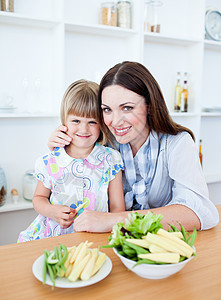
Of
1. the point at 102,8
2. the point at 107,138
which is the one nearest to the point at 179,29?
the point at 102,8

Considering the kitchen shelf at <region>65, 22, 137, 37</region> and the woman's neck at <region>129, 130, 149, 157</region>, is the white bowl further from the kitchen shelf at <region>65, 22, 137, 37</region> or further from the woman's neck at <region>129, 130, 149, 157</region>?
the kitchen shelf at <region>65, 22, 137, 37</region>

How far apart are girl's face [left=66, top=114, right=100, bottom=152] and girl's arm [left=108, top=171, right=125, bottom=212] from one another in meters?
0.21

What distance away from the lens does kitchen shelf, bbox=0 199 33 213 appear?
2210mm

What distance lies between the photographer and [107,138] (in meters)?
1.56

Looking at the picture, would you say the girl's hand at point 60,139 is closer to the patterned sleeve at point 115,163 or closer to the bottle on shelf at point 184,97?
the patterned sleeve at point 115,163

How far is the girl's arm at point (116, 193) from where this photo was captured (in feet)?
4.89

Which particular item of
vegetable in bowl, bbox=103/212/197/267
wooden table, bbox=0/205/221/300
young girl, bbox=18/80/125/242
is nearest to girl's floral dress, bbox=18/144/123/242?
young girl, bbox=18/80/125/242

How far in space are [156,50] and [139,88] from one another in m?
1.71

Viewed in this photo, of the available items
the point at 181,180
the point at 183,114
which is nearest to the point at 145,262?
the point at 181,180

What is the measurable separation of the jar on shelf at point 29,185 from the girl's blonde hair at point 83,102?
0.94 metres

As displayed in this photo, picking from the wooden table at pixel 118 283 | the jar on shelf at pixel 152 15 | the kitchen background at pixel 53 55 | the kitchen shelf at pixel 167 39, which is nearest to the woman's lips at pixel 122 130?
the wooden table at pixel 118 283

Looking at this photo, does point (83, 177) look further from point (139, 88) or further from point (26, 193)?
point (26, 193)

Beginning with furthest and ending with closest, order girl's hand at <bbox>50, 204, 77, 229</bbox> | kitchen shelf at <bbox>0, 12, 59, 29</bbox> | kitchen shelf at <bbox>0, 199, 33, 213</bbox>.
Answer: kitchen shelf at <bbox>0, 199, 33, 213</bbox> → kitchen shelf at <bbox>0, 12, 59, 29</bbox> → girl's hand at <bbox>50, 204, 77, 229</bbox>

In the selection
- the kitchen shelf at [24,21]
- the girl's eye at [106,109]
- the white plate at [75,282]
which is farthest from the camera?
the kitchen shelf at [24,21]
